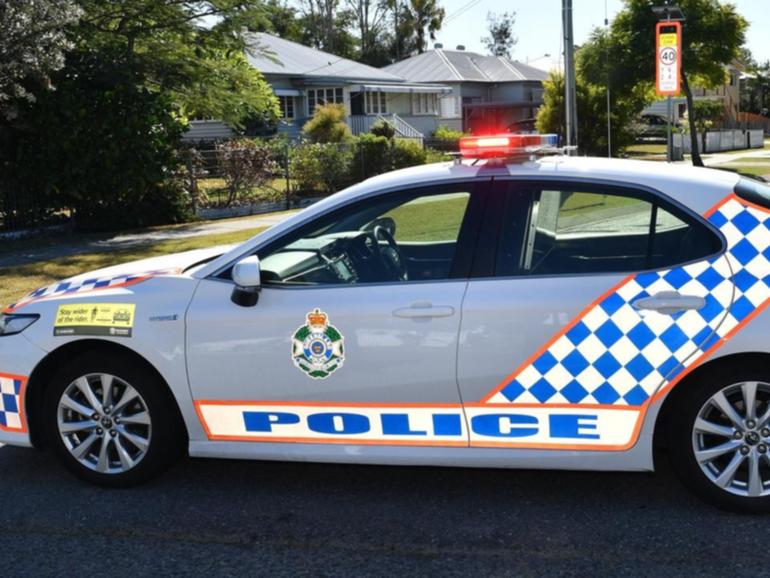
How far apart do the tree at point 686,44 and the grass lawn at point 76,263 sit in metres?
26.0

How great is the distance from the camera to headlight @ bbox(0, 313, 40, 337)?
4.77 metres

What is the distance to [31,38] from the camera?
14.2 m

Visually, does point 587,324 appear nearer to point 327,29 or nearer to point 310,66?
point 310,66

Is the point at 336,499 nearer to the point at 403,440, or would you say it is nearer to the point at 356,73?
the point at 403,440

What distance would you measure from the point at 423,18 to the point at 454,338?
84.7 m

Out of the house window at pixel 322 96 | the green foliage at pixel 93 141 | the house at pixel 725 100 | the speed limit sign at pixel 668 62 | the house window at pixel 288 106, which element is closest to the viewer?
the green foliage at pixel 93 141

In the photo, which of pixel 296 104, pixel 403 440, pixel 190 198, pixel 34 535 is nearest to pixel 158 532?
pixel 34 535

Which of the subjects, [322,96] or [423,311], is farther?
[322,96]

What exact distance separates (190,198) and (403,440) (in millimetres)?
15880

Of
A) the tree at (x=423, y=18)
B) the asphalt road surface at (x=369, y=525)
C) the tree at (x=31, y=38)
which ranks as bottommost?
the asphalt road surface at (x=369, y=525)

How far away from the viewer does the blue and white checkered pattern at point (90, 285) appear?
476 centimetres

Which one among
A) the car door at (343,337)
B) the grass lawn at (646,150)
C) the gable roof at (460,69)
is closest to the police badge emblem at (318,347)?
the car door at (343,337)

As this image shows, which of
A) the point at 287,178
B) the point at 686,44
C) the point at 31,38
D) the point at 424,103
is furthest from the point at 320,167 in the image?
the point at 424,103

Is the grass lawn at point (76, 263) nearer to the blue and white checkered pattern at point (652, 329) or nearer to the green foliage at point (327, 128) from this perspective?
the blue and white checkered pattern at point (652, 329)
